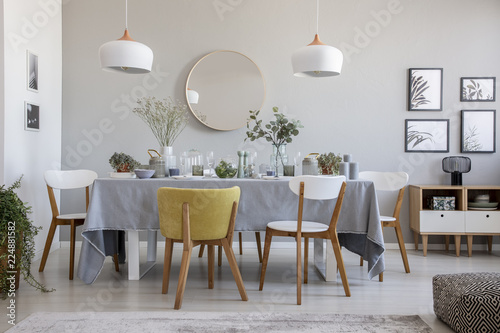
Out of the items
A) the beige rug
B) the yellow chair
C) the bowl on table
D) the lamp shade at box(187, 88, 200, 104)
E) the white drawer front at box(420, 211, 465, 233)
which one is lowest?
the beige rug

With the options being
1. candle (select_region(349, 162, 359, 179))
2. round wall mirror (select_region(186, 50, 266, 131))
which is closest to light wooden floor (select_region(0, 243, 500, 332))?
candle (select_region(349, 162, 359, 179))

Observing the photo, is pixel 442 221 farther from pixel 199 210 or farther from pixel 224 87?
pixel 199 210

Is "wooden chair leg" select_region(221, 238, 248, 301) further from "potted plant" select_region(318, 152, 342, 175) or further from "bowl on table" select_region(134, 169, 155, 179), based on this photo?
"potted plant" select_region(318, 152, 342, 175)

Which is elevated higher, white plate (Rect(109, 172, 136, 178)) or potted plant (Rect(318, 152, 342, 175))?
potted plant (Rect(318, 152, 342, 175))

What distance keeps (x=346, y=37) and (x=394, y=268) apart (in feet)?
7.84

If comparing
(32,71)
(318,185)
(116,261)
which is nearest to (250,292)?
(318,185)

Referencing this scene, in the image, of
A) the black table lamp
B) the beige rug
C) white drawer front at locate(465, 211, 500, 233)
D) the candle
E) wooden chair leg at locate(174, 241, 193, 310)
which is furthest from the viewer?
the black table lamp

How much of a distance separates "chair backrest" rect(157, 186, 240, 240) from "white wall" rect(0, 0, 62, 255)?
1.68 metres

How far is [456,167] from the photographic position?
463 cm

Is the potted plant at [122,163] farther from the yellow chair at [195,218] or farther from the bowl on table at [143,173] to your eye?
the yellow chair at [195,218]

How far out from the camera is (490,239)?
15.1 feet

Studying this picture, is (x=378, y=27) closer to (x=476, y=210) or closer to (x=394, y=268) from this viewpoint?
(x=476, y=210)

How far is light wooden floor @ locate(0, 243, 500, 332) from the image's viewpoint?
280 cm

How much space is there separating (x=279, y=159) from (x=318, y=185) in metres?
0.85
